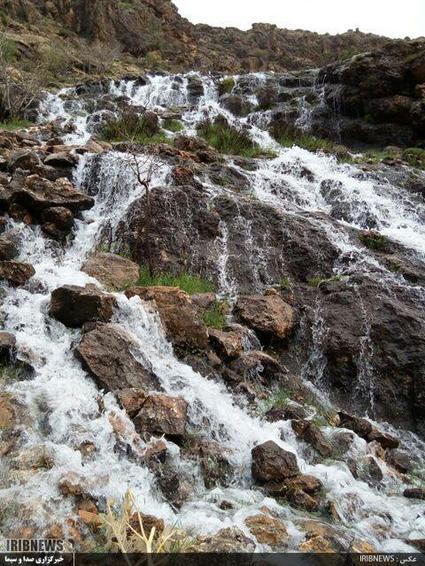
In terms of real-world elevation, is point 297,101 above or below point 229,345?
above

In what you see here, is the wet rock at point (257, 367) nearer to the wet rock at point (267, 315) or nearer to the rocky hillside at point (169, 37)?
the wet rock at point (267, 315)

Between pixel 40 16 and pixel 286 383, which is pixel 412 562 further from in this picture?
pixel 40 16

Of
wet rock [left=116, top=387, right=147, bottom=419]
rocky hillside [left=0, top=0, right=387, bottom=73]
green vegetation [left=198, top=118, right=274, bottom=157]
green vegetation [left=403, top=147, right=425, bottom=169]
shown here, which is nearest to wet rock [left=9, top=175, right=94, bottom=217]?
wet rock [left=116, top=387, right=147, bottom=419]

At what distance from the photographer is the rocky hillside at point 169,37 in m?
32.2

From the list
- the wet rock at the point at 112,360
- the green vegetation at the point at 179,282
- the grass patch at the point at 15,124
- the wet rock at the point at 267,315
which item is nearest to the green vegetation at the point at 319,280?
the wet rock at the point at 267,315

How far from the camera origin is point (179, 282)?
729cm

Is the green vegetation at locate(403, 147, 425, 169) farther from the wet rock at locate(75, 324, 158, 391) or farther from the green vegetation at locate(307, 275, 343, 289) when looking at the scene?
the wet rock at locate(75, 324, 158, 391)

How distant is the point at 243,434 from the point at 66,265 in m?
3.83

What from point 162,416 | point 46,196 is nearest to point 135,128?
point 46,196

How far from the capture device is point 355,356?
261 inches

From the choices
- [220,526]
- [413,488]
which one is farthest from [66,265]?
[413,488]

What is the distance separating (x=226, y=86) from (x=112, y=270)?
17011mm

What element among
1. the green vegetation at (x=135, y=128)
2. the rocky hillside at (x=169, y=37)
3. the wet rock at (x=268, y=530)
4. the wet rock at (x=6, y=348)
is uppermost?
the rocky hillside at (x=169, y=37)

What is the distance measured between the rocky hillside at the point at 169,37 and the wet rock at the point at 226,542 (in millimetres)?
28943
